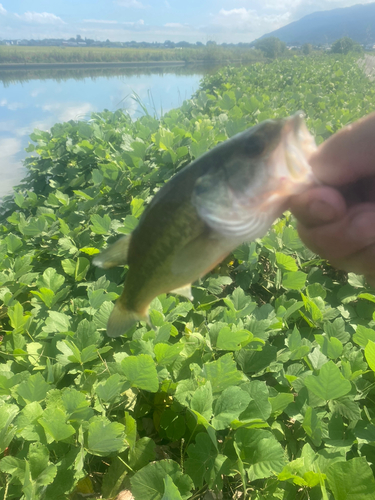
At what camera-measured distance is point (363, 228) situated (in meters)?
1.11

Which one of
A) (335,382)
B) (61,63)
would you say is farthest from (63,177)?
(61,63)

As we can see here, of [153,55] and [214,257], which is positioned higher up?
[153,55]

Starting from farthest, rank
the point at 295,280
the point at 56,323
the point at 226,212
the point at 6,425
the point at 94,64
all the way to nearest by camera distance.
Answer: the point at 94,64 → the point at 295,280 → the point at 56,323 → the point at 6,425 → the point at 226,212

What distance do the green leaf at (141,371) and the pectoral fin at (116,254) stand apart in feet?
1.37

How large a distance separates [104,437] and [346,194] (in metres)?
1.32

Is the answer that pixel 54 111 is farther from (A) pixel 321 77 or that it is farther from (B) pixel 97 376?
(B) pixel 97 376

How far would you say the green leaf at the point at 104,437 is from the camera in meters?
1.27

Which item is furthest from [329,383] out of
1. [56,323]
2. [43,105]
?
[43,105]

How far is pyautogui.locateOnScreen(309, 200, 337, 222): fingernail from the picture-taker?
3.59 ft

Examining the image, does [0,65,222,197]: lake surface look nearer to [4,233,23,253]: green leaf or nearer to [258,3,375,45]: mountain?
[4,233,23,253]: green leaf

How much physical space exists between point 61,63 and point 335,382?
3721 centimetres

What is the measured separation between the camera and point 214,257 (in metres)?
1.03

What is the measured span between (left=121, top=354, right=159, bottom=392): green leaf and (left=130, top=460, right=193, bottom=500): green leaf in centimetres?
29

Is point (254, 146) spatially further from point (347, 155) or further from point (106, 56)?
point (106, 56)
